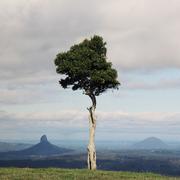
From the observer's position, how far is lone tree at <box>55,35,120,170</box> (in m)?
62.9

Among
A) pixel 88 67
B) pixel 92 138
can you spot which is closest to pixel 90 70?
pixel 88 67

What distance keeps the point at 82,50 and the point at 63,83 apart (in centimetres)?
563

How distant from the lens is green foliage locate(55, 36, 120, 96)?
6284 centimetres

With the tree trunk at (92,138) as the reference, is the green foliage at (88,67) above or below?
above

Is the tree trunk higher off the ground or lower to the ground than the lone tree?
lower

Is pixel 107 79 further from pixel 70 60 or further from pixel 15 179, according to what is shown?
pixel 15 179

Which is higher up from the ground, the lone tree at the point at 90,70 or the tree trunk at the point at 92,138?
the lone tree at the point at 90,70

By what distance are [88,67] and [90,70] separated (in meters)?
0.49

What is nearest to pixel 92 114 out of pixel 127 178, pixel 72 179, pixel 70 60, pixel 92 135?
pixel 92 135

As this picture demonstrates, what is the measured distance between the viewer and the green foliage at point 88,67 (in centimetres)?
6284

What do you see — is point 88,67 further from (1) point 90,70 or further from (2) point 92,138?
(2) point 92,138

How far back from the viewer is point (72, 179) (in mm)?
41656

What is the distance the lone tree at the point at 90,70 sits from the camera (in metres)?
62.9

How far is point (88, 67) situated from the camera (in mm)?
63688
